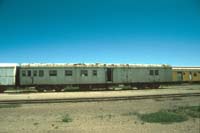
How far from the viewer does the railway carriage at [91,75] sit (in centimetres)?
3191

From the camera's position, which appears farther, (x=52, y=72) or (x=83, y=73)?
(x=83, y=73)

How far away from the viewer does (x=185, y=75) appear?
45.4 metres

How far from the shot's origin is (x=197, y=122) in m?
11.7

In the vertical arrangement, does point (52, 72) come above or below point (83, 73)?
above

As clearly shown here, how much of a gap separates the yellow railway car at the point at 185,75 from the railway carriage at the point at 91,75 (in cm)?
579

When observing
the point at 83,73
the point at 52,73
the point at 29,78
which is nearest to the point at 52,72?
the point at 52,73

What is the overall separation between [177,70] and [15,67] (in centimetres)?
2587

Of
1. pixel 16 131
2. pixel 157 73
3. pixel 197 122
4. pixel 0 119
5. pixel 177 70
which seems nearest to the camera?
pixel 16 131

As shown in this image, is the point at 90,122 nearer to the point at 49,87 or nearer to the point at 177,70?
the point at 49,87

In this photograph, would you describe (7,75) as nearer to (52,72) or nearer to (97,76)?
(52,72)

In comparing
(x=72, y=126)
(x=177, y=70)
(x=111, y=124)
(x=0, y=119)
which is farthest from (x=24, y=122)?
(x=177, y=70)

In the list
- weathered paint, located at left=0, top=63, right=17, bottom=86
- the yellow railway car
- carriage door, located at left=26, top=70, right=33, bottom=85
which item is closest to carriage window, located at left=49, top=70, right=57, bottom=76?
carriage door, located at left=26, top=70, right=33, bottom=85

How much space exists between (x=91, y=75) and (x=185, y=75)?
1920 cm

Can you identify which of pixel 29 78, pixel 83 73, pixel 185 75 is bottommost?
pixel 29 78
